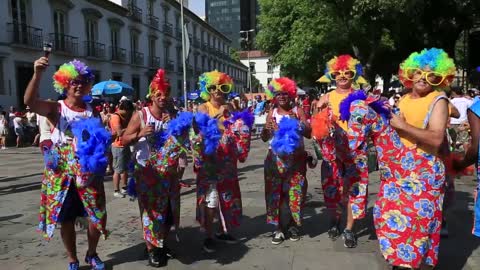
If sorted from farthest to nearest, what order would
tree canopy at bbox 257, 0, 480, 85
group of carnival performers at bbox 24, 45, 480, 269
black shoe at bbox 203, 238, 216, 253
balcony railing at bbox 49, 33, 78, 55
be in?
1. balcony railing at bbox 49, 33, 78, 55
2. tree canopy at bbox 257, 0, 480, 85
3. black shoe at bbox 203, 238, 216, 253
4. group of carnival performers at bbox 24, 45, 480, 269

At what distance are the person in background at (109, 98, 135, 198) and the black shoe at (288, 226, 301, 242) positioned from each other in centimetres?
322

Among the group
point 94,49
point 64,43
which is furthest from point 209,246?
point 94,49

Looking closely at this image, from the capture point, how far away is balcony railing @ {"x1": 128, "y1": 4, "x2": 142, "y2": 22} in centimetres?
3189

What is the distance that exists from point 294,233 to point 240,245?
0.60 m

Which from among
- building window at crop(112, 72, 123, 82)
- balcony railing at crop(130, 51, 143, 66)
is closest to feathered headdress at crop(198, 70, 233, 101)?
building window at crop(112, 72, 123, 82)

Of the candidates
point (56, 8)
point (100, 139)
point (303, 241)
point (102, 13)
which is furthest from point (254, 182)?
point (102, 13)

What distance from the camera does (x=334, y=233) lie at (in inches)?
194

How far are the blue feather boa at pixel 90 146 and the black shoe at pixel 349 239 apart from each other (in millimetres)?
2526

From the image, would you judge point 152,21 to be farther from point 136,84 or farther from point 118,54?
point 118,54

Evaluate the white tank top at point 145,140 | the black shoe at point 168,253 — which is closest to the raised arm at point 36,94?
the white tank top at point 145,140

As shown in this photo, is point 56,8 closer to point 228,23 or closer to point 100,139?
point 100,139

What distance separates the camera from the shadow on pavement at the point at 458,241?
4211 millimetres

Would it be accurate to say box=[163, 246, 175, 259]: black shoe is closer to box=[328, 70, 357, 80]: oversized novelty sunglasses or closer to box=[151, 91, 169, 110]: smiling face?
box=[151, 91, 169, 110]: smiling face

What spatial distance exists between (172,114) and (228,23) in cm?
10553
